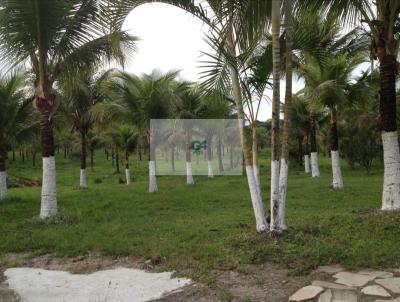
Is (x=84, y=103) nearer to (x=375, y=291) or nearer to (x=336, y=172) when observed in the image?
(x=336, y=172)

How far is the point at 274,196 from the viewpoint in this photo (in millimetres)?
6008

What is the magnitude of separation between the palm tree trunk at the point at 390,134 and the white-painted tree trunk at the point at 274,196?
8.73 feet

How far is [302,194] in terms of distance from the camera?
13.0m

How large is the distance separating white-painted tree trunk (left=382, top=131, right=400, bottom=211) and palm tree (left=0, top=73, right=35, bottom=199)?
9.84 m

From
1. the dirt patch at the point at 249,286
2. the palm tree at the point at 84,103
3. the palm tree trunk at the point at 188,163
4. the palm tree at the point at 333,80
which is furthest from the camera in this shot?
the palm tree trunk at the point at 188,163

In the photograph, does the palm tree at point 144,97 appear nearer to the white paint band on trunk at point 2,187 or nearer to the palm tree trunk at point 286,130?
the white paint band on trunk at point 2,187

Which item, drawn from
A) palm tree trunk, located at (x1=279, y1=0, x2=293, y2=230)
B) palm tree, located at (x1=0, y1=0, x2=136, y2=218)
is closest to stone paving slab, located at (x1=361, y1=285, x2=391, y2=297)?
palm tree trunk, located at (x1=279, y1=0, x2=293, y2=230)

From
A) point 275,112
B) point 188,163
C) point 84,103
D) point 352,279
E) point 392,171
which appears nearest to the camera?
point 352,279

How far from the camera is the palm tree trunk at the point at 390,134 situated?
7410mm

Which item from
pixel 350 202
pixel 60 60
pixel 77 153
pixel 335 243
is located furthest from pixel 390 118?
pixel 77 153

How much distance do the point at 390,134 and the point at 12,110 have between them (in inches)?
411

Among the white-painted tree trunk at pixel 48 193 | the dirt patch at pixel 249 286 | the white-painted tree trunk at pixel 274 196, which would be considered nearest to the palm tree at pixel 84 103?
the white-painted tree trunk at pixel 48 193

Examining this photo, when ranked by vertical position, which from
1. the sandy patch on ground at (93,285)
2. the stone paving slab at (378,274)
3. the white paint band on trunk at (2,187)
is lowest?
the sandy patch on ground at (93,285)

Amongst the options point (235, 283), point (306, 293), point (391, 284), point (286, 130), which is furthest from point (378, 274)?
point (286, 130)
